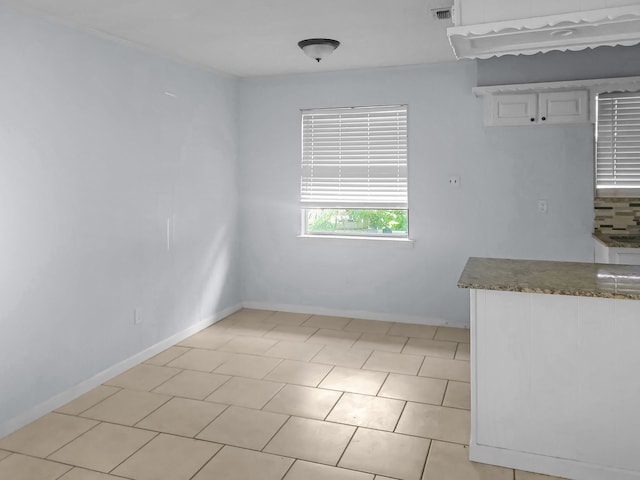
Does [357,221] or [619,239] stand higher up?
[357,221]

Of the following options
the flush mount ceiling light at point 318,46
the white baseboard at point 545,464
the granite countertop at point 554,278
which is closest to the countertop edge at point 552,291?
the granite countertop at point 554,278

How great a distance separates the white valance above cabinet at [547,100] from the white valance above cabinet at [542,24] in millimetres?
1957

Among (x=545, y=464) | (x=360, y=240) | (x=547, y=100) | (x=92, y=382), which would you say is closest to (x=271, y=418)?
(x=92, y=382)

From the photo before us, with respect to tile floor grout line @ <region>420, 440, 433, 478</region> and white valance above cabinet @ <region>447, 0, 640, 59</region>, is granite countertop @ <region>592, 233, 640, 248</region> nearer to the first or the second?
white valance above cabinet @ <region>447, 0, 640, 59</region>

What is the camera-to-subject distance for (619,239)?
385 cm

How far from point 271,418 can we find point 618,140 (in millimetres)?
3345

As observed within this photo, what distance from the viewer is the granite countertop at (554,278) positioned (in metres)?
2.27

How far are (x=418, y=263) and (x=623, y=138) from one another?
1915 mm

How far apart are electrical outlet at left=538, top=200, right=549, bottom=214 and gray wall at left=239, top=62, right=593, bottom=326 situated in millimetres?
42

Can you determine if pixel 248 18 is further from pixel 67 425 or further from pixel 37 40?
pixel 67 425

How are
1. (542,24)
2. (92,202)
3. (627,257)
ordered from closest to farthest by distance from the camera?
(542,24) → (92,202) → (627,257)

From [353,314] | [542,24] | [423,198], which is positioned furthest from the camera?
[353,314]

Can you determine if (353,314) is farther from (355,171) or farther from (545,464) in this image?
(545,464)

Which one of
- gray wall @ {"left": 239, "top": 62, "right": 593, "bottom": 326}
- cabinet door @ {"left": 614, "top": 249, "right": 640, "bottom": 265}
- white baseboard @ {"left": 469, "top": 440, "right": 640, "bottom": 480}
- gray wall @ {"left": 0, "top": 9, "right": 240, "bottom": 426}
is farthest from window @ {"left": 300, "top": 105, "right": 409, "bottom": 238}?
white baseboard @ {"left": 469, "top": 440, "right": 640, "bottom": 480}
